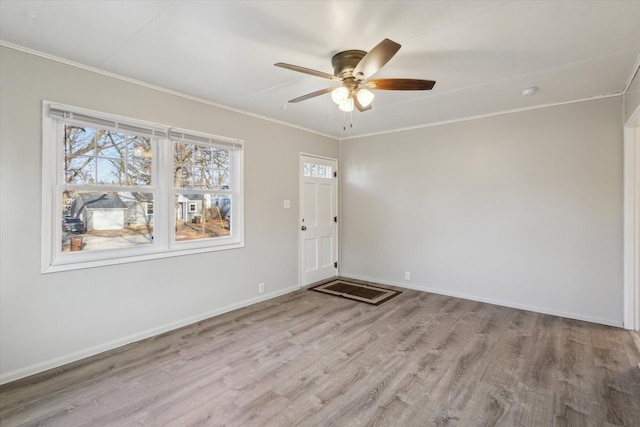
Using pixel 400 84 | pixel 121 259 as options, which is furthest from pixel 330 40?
pixel 121 259

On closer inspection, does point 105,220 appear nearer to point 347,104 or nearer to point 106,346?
point 106,346

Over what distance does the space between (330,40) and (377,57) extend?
483 mm

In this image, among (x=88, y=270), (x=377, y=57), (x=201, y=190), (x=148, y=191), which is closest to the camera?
(x=377, y=57)

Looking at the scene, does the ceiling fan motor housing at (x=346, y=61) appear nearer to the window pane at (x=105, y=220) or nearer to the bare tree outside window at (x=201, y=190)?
the bare tree outside window at (x=201, y=190)

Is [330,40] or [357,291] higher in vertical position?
[330,40]

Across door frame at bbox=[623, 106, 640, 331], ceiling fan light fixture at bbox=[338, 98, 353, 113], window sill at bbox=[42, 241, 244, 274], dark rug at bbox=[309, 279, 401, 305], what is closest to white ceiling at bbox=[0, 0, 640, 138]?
ceiling fan light fixture at bbox=[338, 98, 353, 113]

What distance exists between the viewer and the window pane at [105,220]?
2682mm

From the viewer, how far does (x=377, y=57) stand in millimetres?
1939

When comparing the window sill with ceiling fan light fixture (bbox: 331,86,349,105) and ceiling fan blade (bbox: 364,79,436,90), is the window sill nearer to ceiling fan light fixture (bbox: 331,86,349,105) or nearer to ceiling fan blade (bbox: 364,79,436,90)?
ceiling fan light fixture (bbox: 331,86,349,105)

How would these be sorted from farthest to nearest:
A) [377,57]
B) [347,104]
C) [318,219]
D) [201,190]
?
[318,219] < [201,190] < [347,104] < [377,57]

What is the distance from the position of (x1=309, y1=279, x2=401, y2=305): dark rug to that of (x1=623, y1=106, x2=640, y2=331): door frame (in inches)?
100

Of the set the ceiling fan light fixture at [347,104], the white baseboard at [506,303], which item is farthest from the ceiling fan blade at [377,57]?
the white baseboard at [506,303]

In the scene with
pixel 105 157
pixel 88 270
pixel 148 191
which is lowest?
pixel 88 270

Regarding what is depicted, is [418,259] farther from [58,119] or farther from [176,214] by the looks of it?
[58,119]
